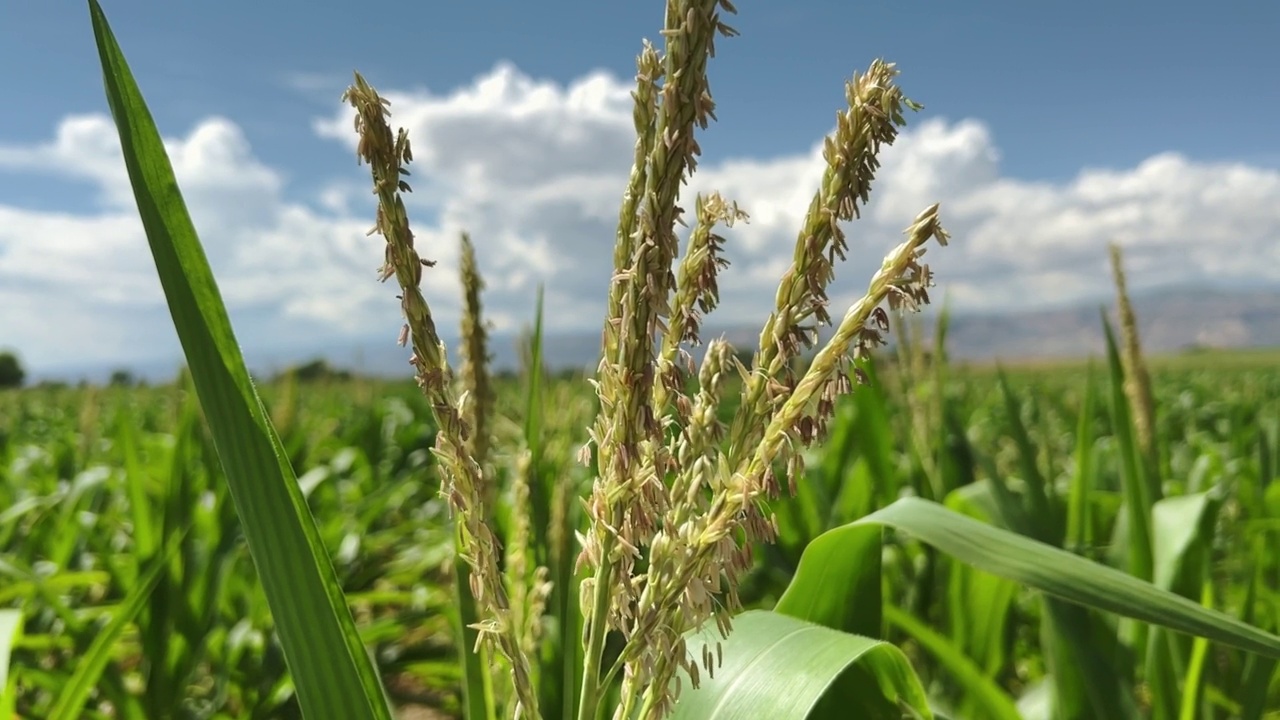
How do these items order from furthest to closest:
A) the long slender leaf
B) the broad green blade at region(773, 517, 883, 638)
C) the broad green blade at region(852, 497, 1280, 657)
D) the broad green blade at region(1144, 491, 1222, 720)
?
the broad green blade at region(1144, 491, 1222, 720), the long slender leaf, the broad green blade at region(773, 517, 883, 638), the broad green blade at region(852, 497, 1280, 657)

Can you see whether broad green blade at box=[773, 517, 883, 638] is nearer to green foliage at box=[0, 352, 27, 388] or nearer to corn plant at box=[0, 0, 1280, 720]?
corn plant at box=[0, 0, 1280, 720]

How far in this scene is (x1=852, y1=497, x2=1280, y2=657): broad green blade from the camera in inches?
40.7

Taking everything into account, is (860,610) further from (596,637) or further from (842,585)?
(596,637)

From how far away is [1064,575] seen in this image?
1.14 m

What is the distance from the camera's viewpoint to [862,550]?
4.85ft

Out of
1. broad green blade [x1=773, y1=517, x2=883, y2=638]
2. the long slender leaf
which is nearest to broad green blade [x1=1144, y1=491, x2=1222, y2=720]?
broad green blade [x1=773, y1=517, x2=883, y2=638]

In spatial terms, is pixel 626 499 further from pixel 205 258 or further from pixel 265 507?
pixel 205 258

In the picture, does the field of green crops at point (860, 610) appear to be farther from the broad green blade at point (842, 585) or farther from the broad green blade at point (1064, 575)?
the broad green blade at point (1064, 575)

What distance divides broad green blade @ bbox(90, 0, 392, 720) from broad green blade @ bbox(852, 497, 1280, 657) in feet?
2.62

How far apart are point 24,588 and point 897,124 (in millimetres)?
3398

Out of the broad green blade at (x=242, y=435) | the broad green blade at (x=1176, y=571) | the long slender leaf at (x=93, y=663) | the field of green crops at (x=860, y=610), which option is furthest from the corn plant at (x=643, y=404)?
the long slender leaf at (x=93, y=663)

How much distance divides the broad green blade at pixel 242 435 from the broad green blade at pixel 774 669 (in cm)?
41

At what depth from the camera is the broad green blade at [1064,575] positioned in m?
1.03

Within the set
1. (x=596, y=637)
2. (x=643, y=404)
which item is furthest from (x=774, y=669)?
(x=643, y=404)
